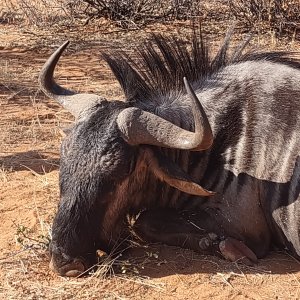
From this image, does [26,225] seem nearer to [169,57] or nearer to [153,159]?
[153,159]

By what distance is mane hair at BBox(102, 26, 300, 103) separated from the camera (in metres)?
4.85

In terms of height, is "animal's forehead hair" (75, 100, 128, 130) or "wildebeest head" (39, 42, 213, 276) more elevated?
"animal's forehead hair" (75, 100, 128, 130)

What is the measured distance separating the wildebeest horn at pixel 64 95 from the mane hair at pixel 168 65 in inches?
13.4

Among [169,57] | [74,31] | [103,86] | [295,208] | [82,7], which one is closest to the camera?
[295,208]

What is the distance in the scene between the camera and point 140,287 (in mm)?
4270

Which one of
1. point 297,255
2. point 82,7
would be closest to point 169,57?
point 297,255

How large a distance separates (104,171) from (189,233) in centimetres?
82

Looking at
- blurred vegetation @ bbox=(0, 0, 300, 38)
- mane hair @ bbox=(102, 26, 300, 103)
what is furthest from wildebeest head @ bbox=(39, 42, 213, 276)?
blurred vegetation @ bbox=(0, 0, 300, 38)

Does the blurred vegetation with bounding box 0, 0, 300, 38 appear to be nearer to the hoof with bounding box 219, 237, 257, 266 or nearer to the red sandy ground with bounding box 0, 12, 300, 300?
the red sandy ground with bounding box 0, 12, 300, 300

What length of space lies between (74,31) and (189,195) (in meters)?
7.45

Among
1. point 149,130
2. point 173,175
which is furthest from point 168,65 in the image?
point 173,175

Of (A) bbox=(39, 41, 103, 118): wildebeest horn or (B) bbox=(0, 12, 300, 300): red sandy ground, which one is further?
(A) bbox=(39, 41, 103, 118): wildebeest horn

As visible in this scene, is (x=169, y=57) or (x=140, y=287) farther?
(x=169, y=57)

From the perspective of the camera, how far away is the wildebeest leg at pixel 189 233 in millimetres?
4539
